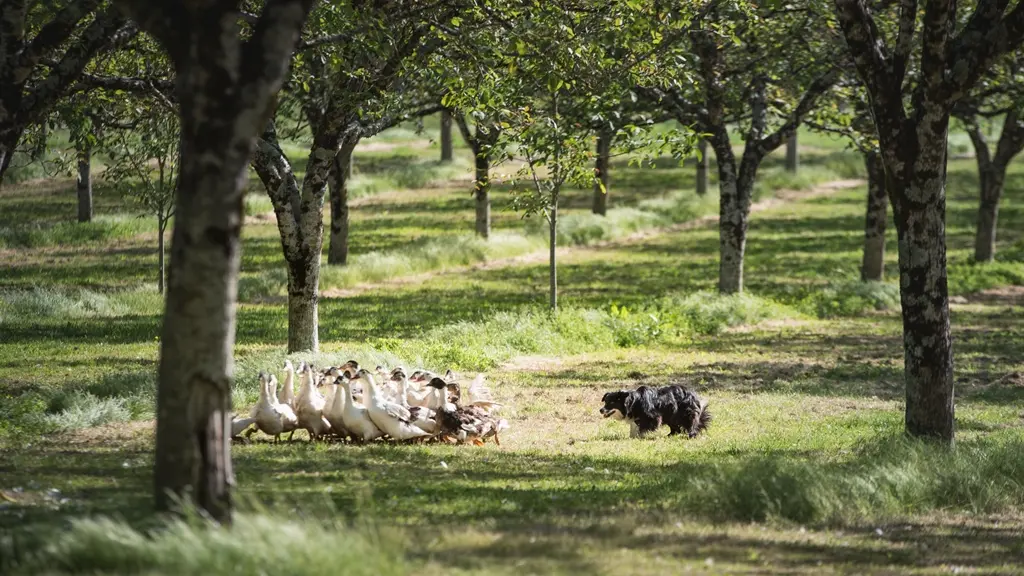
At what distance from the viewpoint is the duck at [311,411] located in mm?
11834

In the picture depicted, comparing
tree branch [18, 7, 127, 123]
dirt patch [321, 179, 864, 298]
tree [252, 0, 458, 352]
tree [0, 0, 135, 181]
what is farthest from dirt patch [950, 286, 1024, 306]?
tree [0, 0, 135, 181]

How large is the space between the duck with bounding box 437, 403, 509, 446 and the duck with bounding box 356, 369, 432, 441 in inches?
11.3

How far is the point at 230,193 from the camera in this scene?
655cm

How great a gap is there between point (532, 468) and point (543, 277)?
780 inches

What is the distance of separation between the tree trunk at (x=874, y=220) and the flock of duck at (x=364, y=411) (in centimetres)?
1829

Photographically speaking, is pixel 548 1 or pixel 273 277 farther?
pixel 273 277

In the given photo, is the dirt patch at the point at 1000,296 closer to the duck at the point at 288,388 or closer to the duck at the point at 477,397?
the duck at the point at 477,397

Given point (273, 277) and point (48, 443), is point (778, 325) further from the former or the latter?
point (48, 443)

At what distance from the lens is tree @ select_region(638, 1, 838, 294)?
75.9 feet

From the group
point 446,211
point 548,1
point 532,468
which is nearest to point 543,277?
point 446,211

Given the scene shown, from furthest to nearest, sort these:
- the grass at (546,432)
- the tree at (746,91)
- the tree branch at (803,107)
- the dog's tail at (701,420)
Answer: the tree branch at (803,107) < the tree at (746,91) < the dog's tail at (701,420) < the grass at (546,432)

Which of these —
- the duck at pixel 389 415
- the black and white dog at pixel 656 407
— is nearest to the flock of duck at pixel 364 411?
the duck at pixel 389 415

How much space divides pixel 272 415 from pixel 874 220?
21.5 metres

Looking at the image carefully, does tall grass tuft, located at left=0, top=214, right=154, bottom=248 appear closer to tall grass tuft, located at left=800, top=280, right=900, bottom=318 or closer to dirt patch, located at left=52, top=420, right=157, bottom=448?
tall grass tuft, located at left=800, top=280, right=900, bottom=318
